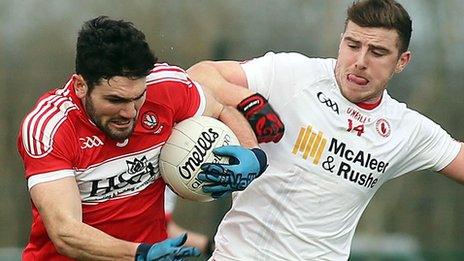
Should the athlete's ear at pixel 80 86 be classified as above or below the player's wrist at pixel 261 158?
above

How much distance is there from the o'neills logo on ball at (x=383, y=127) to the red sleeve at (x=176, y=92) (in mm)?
778

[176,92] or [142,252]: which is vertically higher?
[176,92]

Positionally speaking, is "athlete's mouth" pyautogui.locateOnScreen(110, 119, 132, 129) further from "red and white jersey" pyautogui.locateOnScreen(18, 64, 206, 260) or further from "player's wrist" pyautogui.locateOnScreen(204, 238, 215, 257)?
"player's wrist" pyautogui.locateOnScreen(204, 238, 215, 257)

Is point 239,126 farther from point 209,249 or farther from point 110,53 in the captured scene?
point 209,249

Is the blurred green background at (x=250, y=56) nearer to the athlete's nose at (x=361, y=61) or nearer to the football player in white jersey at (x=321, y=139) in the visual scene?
the football player in white jersey at (x=321, y=139)

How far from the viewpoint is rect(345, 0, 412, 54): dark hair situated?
5.36 metres

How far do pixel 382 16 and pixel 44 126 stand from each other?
4.89ft

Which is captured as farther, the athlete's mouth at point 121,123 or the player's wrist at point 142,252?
the athlete's mouth at point 121,123

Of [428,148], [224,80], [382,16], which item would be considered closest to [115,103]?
[224,80]

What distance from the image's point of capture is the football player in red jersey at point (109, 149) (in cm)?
462

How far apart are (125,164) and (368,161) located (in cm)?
107

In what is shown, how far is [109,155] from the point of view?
16.0 ft

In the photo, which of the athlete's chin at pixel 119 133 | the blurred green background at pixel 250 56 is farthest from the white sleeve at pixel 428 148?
the blurred green background at pixel 250 56

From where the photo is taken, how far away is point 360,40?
5332 mm
